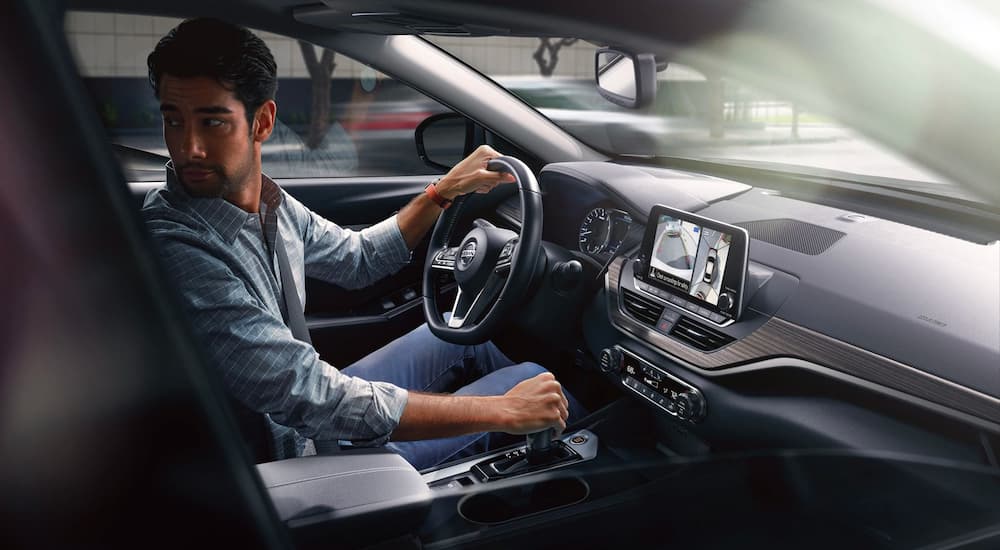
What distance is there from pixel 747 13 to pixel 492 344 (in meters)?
1.88

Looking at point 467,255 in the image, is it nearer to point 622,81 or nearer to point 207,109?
point 622,81

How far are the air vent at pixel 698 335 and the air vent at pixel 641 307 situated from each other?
0.08 m

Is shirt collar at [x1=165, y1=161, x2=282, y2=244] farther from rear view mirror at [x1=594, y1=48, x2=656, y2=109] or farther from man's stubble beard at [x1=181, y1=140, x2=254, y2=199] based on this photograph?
→ rear view mirror at [x1=594, y1=48, x2=656, y2=109]

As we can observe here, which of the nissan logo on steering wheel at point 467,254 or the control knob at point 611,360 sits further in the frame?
the nissan logo on steering wheel at point 467,254

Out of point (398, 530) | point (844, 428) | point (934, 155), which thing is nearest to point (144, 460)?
point (934, 155)

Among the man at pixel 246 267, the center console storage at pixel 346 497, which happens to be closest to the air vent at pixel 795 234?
the man at pixel 246 267

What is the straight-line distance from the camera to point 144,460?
0.57m

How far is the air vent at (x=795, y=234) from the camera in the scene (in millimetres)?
1844

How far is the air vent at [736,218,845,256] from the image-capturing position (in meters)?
1.84

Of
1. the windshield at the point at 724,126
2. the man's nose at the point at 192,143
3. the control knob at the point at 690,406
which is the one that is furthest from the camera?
the control knob at the point at 690,406

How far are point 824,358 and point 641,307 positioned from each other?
0.56m

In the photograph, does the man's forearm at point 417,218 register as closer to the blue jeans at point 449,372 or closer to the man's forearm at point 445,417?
the blue jeans at point 449,372

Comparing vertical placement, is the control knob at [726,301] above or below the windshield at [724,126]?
below

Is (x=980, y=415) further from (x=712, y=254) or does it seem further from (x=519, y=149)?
(x=519, y=149)
